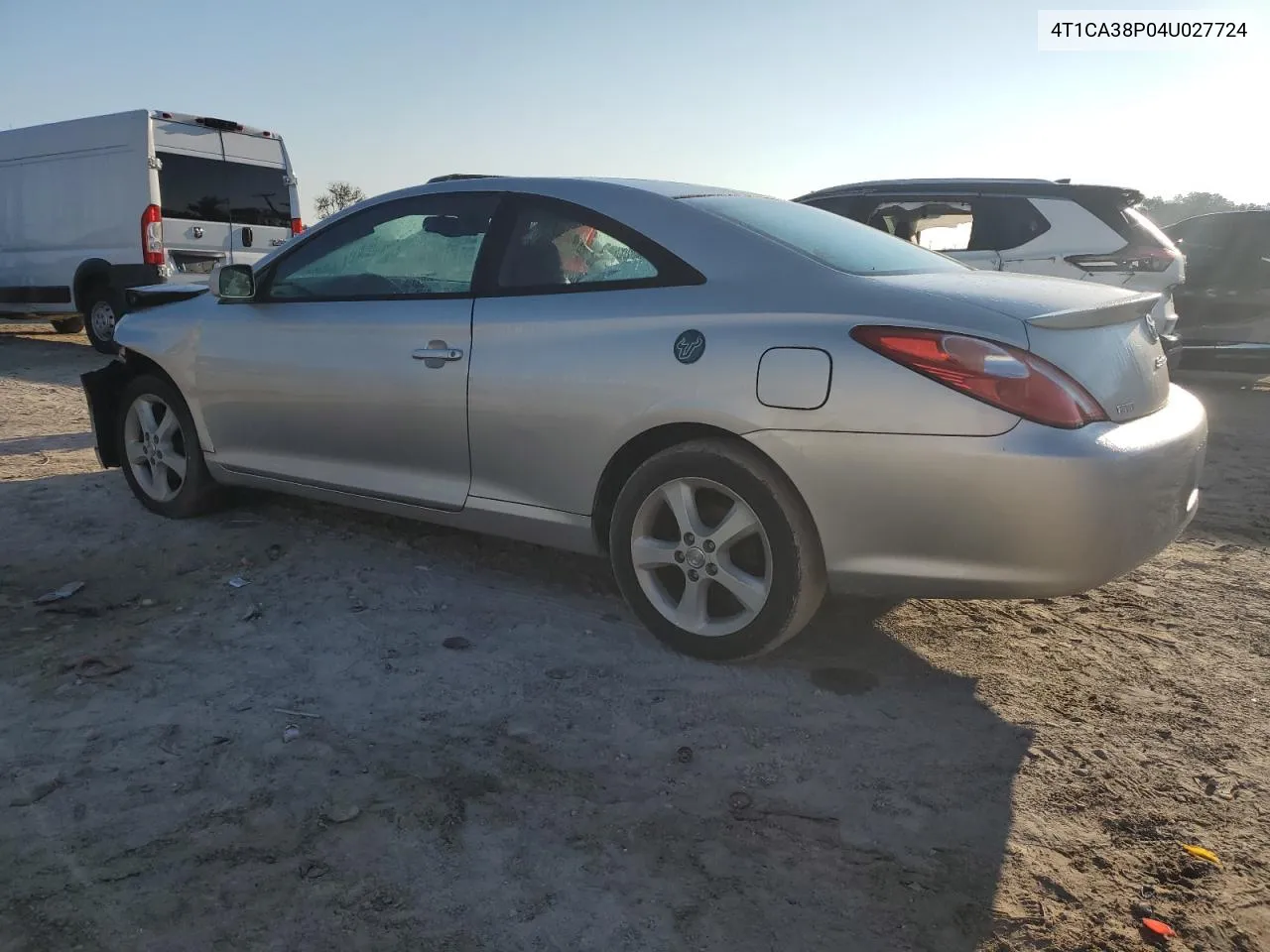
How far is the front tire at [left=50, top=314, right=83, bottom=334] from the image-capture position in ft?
46.9

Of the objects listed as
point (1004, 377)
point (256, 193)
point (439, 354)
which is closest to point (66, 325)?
point (256, 193)

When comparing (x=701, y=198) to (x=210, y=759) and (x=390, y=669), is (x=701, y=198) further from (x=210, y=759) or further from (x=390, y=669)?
(x=210, y=759)

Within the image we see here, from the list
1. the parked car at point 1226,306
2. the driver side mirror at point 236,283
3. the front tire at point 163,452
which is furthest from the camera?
the parked car at point 1226,306

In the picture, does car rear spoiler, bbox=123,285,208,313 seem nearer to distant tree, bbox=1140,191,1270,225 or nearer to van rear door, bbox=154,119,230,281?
van rear door, bbox=154,119,230,281

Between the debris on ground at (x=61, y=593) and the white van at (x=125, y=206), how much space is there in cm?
684

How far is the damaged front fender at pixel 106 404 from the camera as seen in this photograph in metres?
4.93

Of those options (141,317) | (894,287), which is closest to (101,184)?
(141,317)

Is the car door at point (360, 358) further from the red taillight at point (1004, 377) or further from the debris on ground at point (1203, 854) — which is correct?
the debris on ground at point (1203, 854)

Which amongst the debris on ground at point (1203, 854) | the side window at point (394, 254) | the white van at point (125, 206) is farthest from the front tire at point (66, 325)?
the debris on ground at point (1203, 854)

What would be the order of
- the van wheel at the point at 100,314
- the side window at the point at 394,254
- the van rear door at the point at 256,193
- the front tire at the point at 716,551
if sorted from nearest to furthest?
the front tire at the point at 716,551 < the side window at the point at 394,254 < the van rear door at the point at 256,193 < the van wheel at the point at 100,314

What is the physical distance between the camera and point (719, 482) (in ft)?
10.2

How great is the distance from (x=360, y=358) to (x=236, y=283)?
0.89 metres

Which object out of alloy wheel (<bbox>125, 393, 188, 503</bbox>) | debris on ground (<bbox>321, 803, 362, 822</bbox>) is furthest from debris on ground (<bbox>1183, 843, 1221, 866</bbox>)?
alloy wheel (<bbox>125, 393, 188, 503</bbox>)

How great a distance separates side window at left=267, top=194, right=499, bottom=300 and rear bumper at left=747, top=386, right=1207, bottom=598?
1516mm
